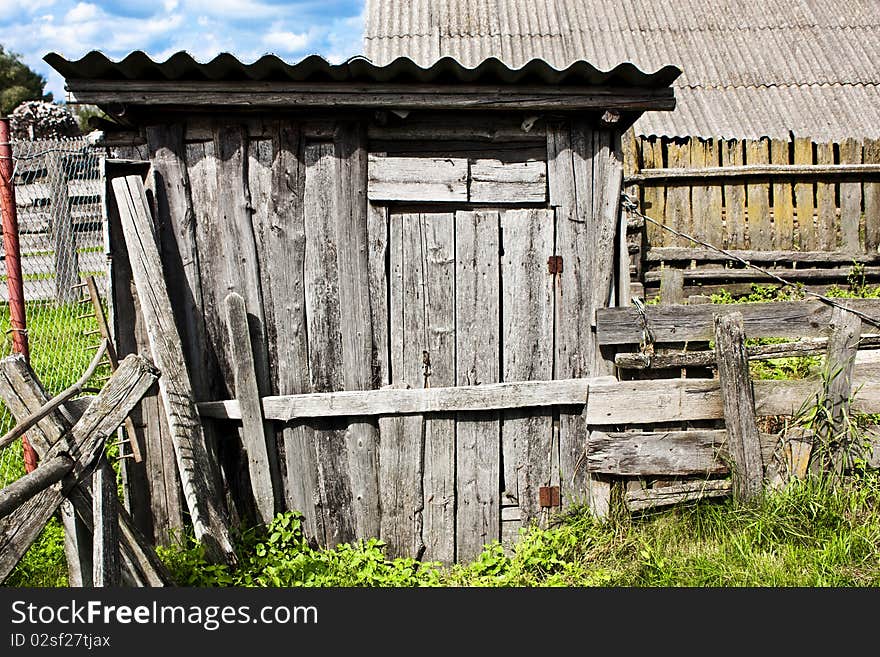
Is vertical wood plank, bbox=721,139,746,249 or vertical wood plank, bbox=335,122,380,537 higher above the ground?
vertical wood plank, bbox=721,139,746,249

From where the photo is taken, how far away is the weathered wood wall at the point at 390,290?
3.83 meters

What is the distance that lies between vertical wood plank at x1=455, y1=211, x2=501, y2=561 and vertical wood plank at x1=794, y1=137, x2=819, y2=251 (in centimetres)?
644

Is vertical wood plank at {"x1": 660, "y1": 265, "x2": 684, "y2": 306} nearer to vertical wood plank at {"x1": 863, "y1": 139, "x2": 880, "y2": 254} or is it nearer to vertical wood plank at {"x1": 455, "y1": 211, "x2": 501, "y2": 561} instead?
vertical wood plank at {"x1": 455, "y1": 211, "x2": 501, "y2": 561}

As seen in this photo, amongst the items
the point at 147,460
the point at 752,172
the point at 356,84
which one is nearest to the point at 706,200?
the point at 752,172

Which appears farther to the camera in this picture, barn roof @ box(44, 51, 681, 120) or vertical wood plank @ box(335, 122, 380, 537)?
vertical wood plank @ box(335, 122, 380, 537)

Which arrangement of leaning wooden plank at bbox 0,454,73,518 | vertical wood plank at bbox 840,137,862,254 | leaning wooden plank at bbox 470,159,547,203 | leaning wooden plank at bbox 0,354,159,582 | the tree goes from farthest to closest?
1. the tree
2. vertical wood plank at bbox 840,137,862,254
3. leaning wooden plank at bbox 470,159,547,203
4. leaning wooden plank at bbox 0,354,159,582
5. leaning wooden plank at bbox 0,454,73,518

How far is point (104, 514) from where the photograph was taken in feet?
9.07

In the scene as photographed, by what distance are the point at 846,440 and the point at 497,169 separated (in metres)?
2.61

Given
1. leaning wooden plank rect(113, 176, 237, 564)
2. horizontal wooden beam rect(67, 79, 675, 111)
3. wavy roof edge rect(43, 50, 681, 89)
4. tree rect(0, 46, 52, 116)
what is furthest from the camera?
tree rect(0, 46, 52, 116)

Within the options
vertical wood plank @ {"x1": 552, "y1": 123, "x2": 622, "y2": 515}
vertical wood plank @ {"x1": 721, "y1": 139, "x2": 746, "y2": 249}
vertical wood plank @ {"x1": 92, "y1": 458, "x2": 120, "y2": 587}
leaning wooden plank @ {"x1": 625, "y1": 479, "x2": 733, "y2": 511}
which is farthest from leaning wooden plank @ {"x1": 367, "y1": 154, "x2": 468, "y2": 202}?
vertical wood plank @ {"x1": 721, "y1": 139, "x2": 746, "y2": 249}

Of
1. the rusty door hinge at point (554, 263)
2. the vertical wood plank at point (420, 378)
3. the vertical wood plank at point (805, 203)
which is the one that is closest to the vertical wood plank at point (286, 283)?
the vertical wood plank at point (420, 378)

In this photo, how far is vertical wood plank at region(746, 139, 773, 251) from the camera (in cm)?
862

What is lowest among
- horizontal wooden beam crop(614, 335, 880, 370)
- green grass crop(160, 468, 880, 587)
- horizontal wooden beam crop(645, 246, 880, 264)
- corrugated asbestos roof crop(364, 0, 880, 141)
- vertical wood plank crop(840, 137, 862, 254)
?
green grass crop(160, 468, 880, 587)

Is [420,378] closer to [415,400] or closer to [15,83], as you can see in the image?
[415,400]
